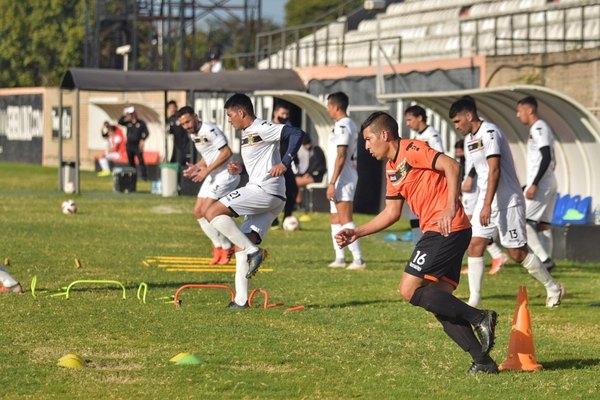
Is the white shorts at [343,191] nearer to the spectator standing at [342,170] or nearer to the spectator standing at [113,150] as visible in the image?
the spectator standing at [342,170]

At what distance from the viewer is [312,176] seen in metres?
28.3

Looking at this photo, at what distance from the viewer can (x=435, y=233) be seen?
31.3 ft

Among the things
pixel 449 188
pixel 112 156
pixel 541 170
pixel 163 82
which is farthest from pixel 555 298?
pixel 112 156

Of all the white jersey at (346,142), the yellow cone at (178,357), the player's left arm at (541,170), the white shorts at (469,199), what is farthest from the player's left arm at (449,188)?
the white shorts at (469,199)

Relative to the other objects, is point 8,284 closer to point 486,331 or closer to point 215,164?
point 215,164

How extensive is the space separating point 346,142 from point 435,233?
729 centimetres

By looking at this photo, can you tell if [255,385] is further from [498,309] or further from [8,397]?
[498,309]

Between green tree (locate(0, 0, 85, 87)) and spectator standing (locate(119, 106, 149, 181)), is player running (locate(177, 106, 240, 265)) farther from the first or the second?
green tree (locate(0, 0, 85, 87))

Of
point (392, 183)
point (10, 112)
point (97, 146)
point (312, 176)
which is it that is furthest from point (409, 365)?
point (10, 112)

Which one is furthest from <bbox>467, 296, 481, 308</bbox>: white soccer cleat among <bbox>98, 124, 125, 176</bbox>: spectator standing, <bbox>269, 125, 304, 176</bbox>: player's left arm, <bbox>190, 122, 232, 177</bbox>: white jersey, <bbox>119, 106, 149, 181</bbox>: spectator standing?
<bbox>98, 124, 125, 176</bbox>: spectator standing

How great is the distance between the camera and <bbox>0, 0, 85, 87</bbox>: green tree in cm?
7206

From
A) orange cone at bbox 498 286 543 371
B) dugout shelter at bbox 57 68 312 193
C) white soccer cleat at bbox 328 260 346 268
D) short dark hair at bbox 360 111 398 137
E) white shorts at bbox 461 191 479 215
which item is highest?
dugout shelter at bbox 57 68 312 193

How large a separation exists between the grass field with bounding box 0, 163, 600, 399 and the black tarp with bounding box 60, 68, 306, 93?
12.8 m

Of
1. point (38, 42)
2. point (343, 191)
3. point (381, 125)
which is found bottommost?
point (343, 191)
